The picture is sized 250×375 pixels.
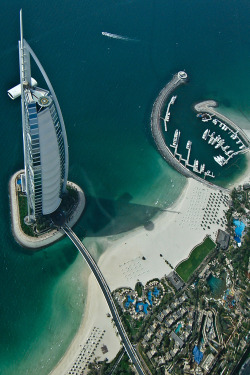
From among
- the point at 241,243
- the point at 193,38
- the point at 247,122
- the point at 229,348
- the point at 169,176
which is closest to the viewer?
the point at 229,348

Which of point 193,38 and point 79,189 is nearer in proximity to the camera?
point 79,189

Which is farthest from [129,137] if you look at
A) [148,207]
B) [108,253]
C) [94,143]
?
[108,253]

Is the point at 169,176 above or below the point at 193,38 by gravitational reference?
below

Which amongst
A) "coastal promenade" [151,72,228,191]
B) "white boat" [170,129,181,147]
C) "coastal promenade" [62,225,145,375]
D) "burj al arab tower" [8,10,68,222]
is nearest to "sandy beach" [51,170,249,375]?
"coastal promenade" [62,225,145,375]

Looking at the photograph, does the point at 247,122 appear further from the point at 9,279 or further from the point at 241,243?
the point at 9,279

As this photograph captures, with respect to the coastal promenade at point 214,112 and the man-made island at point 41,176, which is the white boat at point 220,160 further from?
the man-made island at point 41,176

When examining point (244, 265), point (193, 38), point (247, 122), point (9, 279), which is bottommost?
point (9, 279)

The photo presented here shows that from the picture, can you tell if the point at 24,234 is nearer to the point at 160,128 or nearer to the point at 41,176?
the point at 41,176
